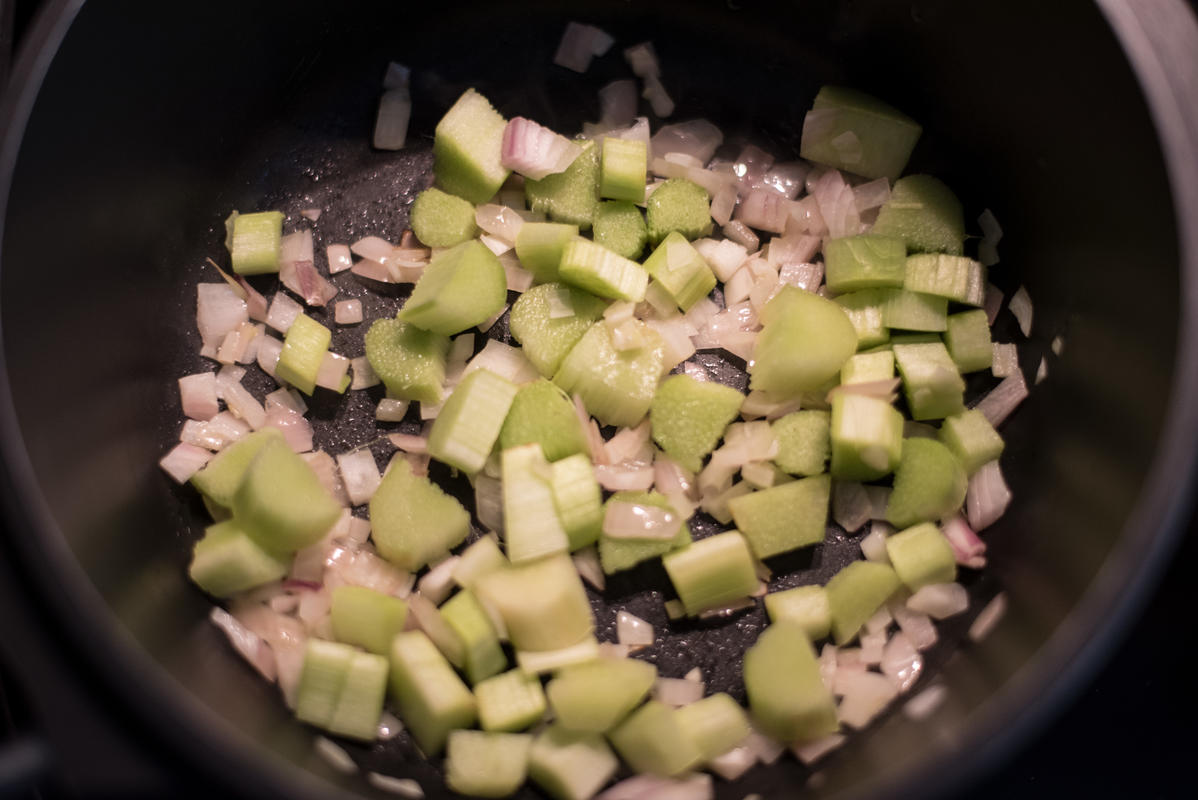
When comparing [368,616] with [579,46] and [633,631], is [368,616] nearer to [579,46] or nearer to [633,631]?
[633,631]

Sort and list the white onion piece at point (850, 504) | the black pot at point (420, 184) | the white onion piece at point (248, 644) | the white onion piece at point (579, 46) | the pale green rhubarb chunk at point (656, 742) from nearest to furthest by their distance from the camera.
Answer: the black pot at point (420, 184), the pale green rhubarb chunk at point (656, 742), the white onion piece at point (248, 644), the white onion piece at point (850, 504), the white onion piece at point (579, 46)

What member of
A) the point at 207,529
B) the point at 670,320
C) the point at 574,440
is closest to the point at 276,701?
the point at 207,529

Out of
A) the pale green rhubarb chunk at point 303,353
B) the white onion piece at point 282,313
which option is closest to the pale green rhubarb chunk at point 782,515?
the pale green rhubarb chunk at point 303,353

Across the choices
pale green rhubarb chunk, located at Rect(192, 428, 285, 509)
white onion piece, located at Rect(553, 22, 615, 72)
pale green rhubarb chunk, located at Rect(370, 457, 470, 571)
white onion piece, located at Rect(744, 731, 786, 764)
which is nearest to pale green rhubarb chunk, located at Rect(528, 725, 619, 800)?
white onion piece, located at Rect(744, 731, 786, 764)

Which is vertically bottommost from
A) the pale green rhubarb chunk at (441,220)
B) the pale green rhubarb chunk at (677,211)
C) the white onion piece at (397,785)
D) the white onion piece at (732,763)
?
the white onion piece at (397,785)

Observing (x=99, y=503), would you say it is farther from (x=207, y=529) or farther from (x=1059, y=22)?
(x=1059, y=22)

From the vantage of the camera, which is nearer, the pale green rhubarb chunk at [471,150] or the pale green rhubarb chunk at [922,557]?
the pale green rhubarb chunk at [922,557]

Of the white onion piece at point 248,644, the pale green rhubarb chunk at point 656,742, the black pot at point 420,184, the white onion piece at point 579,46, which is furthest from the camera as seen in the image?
the white onion piece at point 579,46

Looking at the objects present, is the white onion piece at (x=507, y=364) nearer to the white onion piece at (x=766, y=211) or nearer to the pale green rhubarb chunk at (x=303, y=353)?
the pale green rhubarb chunk at (x=303, y=353)
